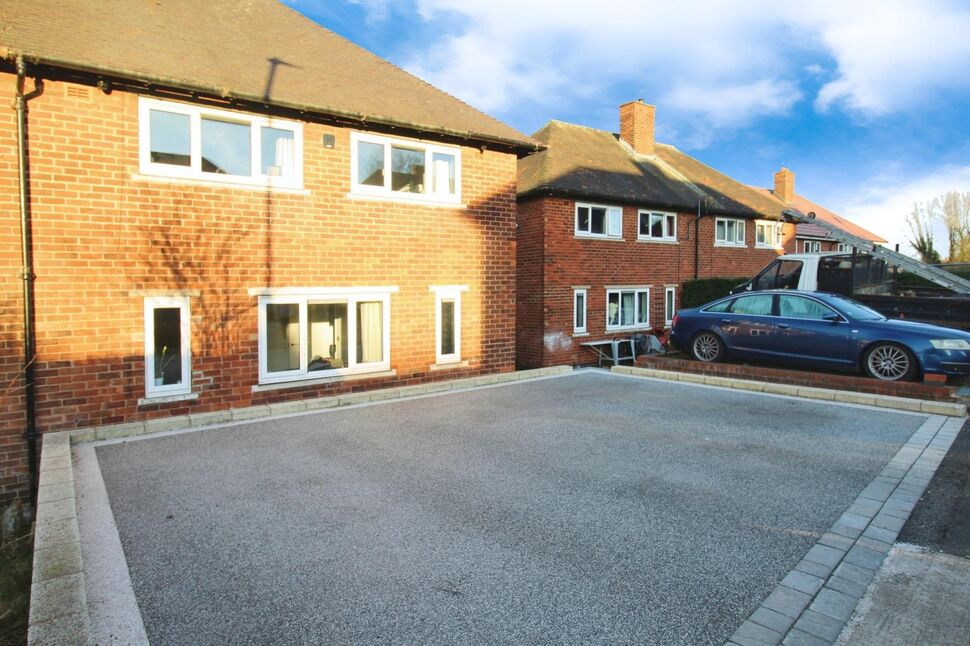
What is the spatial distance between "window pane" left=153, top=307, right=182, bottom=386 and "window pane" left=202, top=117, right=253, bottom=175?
232 centimetres

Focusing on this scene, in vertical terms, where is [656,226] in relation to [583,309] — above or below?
above

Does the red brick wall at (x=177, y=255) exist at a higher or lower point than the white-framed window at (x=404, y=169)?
lower

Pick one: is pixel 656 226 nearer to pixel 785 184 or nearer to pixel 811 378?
pixel 811 378

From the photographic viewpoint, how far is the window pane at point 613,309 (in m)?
18.6

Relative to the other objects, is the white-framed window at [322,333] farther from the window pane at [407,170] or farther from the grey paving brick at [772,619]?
the grey paving brick at [772,619]

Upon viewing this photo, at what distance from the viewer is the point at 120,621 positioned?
3123mm

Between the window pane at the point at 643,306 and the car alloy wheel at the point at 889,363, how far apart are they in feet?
32.4

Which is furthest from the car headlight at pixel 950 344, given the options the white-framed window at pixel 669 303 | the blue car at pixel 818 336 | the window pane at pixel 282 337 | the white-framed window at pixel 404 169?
the white-framed window at pixel 669 303

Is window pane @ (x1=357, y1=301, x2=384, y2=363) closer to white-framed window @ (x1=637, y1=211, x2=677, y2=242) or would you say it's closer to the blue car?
the blue car

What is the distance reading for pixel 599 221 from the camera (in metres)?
18.2

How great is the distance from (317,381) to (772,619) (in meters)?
8.42

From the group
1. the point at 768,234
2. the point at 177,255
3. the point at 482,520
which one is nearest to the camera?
the point at 482,520

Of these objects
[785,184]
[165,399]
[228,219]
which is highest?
[785,184]

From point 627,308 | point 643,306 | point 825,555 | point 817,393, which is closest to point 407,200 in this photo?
point 817,393
